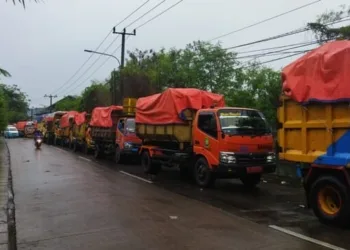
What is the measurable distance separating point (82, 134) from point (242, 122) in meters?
19.2

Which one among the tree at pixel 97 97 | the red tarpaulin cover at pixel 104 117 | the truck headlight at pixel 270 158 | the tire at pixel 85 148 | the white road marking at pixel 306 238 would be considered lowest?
the white road marking at pixel 306 238

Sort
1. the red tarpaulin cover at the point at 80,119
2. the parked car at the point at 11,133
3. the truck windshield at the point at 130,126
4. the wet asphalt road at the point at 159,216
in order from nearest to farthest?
1. the wet asphalt road at the point at 159,216
2. the truck windshield at the point at 130,126
3. the red tarpaulin cover at the point at 80,119
4. the parked car at the point at 11,133

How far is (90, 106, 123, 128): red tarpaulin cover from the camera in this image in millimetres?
24062

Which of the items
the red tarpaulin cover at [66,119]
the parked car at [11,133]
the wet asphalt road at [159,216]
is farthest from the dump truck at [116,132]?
the parked car at [11,133]

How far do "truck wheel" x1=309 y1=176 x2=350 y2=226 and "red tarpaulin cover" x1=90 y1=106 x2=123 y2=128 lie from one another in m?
16.0

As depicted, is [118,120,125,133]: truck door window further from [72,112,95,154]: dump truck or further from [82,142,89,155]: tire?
[82,142,89,155]: tire

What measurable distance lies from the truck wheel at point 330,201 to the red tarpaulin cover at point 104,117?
52.5ft

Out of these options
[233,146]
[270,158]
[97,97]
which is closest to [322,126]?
[233,146]

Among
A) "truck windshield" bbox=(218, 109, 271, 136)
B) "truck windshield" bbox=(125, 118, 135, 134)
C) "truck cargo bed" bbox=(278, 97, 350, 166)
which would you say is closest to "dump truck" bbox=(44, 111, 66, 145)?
"truck windshield" bbox=(125, 118, 135, 134)

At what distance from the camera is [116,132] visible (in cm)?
2272

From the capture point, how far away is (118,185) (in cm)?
1403

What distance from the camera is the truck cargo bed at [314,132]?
8188mm

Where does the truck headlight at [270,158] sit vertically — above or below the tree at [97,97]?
below

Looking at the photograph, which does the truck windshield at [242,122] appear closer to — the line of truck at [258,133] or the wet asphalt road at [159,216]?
the line of truck at [258,133]
